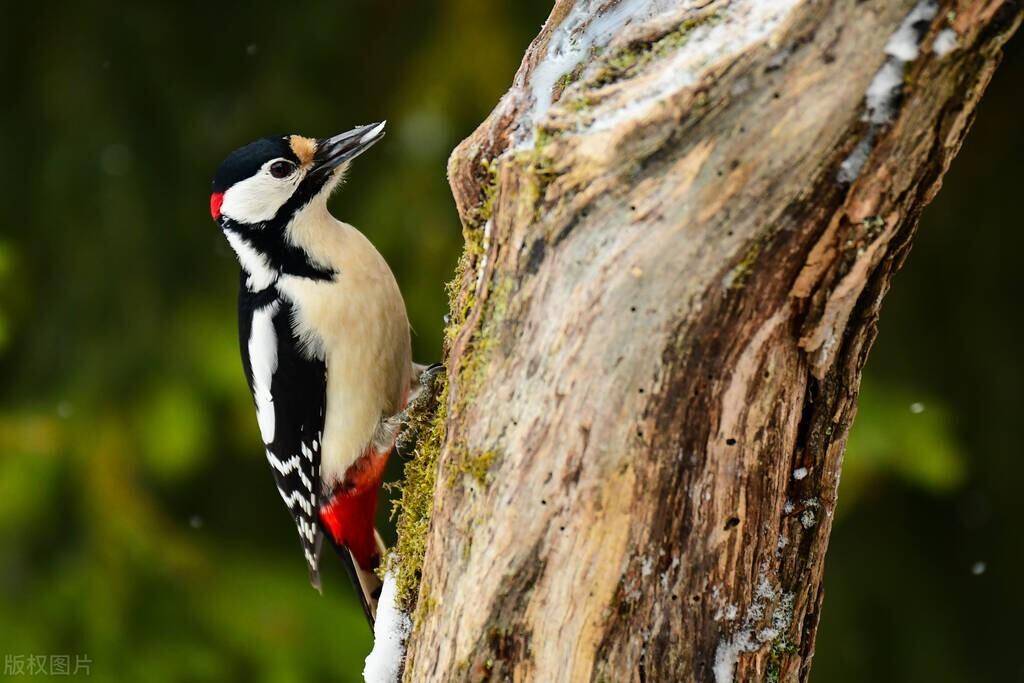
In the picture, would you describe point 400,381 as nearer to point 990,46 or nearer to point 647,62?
point 647,62

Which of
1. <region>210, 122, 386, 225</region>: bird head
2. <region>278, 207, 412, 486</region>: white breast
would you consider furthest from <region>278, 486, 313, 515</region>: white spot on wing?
<region>210, 122, 386, 225</region>: bird head

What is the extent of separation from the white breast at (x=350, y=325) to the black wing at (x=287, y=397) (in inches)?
1.3

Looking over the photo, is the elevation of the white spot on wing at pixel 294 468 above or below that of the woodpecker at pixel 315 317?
below

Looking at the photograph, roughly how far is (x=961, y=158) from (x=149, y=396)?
2.56 meters

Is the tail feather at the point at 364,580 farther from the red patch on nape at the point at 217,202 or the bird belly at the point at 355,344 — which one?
the red patch on nape at the point at 217,202

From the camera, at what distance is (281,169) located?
8.20 feet

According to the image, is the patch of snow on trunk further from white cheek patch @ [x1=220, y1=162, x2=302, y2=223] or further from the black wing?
white cheek patch @ [x1=220, y1=162, x2=302, y2=223]

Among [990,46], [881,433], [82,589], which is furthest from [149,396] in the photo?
[990,46]

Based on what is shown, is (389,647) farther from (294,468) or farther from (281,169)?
(281,169)

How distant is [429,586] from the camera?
69.1 inches

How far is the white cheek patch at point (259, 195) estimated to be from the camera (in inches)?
98.6

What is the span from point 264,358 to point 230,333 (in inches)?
33.0

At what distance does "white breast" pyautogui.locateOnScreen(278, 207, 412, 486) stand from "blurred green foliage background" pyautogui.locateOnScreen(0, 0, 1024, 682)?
805 mm

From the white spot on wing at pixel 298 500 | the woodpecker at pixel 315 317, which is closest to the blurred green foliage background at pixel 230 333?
the white spot on wing at pixel 298 500
